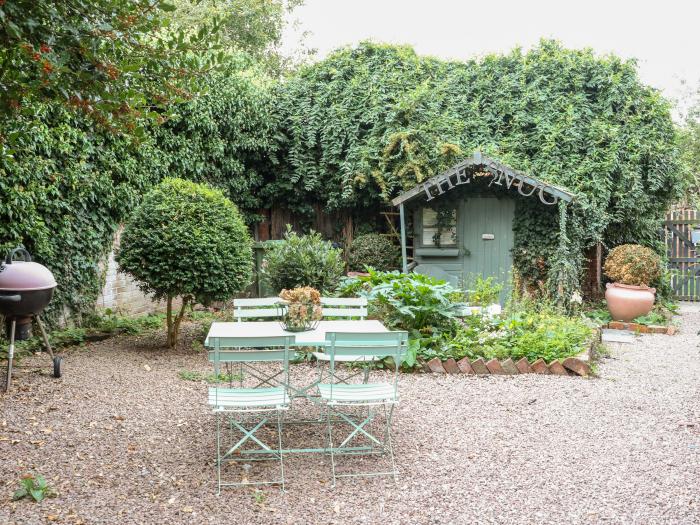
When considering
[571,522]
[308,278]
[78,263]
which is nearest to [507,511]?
[571,522]

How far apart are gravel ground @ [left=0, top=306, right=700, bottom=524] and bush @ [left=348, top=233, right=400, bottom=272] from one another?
518 cm

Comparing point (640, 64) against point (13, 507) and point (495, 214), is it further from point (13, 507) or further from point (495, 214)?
point (13, 507)

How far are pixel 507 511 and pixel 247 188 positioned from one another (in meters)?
9.75

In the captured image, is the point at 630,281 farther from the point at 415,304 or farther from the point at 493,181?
the point at 415,304

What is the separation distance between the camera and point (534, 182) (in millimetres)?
9945

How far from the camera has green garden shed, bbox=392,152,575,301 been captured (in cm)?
1079

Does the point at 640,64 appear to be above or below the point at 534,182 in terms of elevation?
above

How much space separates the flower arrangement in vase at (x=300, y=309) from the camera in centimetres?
494

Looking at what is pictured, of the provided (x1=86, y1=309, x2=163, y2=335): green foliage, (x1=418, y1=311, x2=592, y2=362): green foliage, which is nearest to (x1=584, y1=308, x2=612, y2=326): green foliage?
(x1=418, y1=311, x2=592, y2=362): green foliage

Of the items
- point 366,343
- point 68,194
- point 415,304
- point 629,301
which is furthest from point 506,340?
point 68,194

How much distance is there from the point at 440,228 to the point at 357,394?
732cm

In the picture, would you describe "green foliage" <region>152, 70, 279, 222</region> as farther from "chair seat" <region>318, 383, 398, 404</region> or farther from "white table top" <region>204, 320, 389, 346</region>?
"chair seat" <region>318, 383, 398, 404</region>

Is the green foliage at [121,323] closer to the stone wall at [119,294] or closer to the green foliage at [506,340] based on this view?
the stone wall at [119,294]

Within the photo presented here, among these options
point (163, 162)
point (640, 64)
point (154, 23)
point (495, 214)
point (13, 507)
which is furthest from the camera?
point (640, 64)
